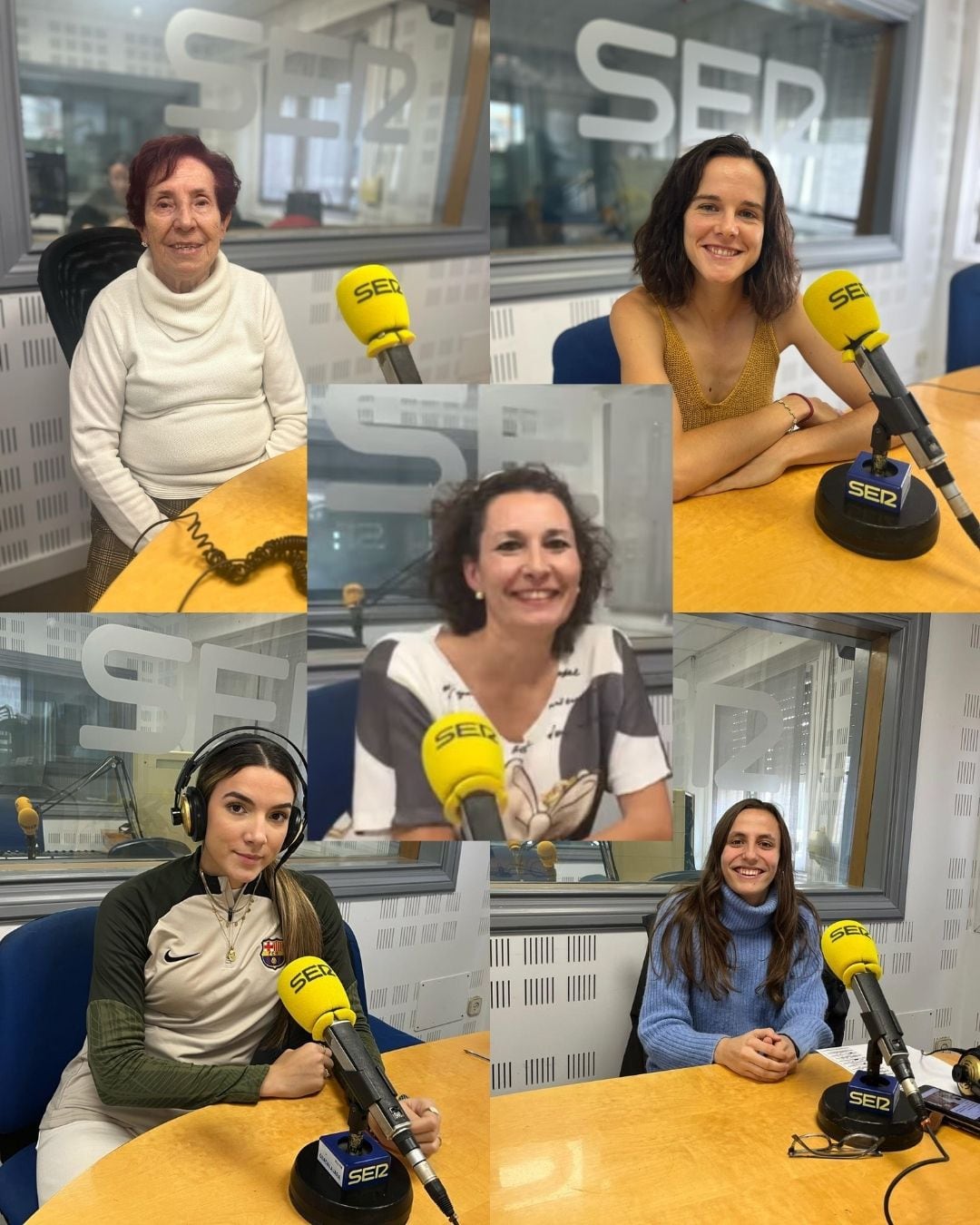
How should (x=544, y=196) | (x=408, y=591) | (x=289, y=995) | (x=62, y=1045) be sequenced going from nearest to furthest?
(x=408, y=591) → (x=289, y=995) → (x=62, y=1045) → (x=544, y=196)

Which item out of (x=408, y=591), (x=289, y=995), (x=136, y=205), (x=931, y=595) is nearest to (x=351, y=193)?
(x=136, y=205)

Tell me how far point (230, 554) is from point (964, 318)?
113 cm

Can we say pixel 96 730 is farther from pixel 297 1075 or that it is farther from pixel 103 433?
pixel 297 1075

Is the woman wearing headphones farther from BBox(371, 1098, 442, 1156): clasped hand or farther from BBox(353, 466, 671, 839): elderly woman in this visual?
BBox(353, 466, 671, 839): elderly woman

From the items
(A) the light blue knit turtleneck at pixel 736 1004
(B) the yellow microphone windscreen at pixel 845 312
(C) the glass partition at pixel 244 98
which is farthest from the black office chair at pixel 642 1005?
(C) the glass partition at pixel 244 98

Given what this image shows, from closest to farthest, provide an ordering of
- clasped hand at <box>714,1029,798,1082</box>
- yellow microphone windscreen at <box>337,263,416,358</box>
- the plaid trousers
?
yellow microphone windscreen at <box>337,263,416,358</box> < the plaid trousers < clasped hand at <box>714,1029,798,1082</box>

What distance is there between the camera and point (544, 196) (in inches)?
87.7

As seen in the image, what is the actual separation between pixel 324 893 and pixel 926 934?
831mm

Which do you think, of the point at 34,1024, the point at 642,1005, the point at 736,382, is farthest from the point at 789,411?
the point at 34,1024

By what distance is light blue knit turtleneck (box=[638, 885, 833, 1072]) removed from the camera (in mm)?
1523

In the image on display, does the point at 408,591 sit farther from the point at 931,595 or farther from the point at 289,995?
the point at 931,595

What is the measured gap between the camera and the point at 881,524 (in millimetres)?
1473

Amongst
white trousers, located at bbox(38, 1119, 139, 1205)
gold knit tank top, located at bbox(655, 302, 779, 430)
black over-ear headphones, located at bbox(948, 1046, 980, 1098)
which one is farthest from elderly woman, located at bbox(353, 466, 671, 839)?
black over-ear headphones, located at bbox(948, 1046, 980, 1098)

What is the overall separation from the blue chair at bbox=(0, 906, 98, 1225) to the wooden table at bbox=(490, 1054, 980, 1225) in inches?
22.5
